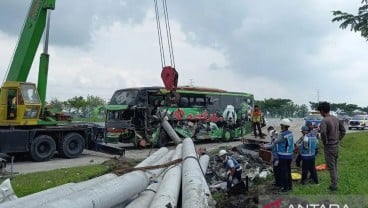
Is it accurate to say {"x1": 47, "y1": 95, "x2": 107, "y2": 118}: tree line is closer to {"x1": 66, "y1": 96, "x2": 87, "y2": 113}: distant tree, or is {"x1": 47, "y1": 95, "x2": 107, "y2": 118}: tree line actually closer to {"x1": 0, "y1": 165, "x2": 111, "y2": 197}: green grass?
{"x1": 66, "y1": 96, "x2": 87, "y2": 113}: distant tree

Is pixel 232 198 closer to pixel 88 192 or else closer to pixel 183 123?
pixel 88 192

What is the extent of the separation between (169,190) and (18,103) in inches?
420

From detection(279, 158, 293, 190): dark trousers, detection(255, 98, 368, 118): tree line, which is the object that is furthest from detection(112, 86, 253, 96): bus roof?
detection(255, 98, 368, 118): tree line

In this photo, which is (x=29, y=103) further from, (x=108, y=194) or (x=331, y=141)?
(x=108, y=194)

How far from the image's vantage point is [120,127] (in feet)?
71.2

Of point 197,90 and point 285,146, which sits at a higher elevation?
point 197,90

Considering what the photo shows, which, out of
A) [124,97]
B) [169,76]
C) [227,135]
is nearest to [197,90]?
[227,135]

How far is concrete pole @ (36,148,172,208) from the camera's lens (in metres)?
5.34

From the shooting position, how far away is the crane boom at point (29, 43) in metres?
16.7

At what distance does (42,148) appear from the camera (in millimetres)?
17328

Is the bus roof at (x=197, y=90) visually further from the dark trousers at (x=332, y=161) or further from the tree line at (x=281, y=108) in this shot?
the tree line at (x=281, y=108)

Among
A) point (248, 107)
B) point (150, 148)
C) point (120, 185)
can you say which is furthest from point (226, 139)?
point (120, 185)

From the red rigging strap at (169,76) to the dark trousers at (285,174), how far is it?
13.0 feet

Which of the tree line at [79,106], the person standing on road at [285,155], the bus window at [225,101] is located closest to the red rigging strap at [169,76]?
the person standing on road at [285,155]
